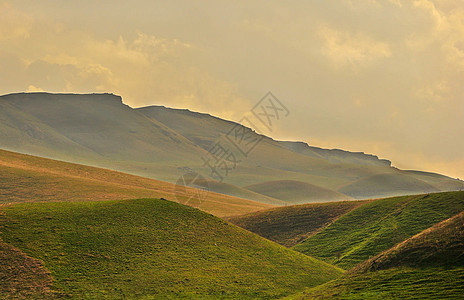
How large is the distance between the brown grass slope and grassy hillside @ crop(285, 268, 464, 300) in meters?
0.92

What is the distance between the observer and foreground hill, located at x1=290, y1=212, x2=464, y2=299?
2595 cm

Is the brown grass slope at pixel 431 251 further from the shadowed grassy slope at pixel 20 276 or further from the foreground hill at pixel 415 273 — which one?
the shadowed grassy slope at pixel 20 276

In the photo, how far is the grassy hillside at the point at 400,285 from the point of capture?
2523 centimetres

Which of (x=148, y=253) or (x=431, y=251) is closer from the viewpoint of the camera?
(x=431, y=251)

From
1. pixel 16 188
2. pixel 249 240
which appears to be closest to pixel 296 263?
pixel 249 240

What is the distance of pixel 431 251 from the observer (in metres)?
30.3

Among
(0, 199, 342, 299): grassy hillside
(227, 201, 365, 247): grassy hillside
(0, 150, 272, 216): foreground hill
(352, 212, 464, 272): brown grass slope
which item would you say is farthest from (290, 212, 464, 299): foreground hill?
(0, 150, 272, 216): foreground hill

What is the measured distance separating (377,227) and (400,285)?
3147 centimetres

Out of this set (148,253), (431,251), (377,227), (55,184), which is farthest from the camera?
(55,184)

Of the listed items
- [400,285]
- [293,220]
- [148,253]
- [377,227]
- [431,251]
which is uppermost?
[431,251]

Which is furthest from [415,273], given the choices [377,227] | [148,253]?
[377,227]

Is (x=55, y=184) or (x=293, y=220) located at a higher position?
A: (x=293, y=220)

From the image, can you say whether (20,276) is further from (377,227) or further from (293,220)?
(293,220)

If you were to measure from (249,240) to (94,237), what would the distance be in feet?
55.7
